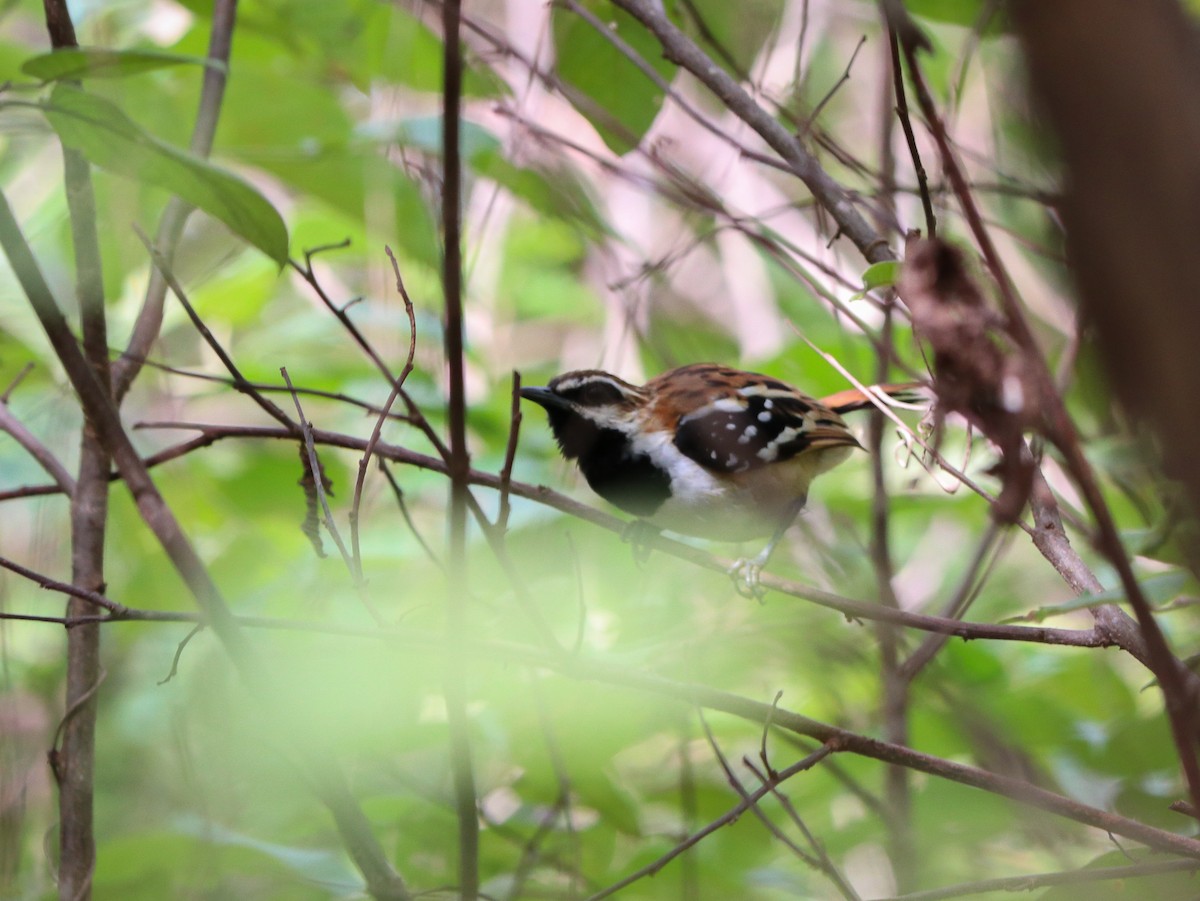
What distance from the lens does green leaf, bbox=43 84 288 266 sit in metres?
1.62

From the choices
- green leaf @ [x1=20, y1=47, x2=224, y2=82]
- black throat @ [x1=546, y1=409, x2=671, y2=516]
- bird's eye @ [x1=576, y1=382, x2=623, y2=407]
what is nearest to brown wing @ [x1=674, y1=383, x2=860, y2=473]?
black throat @ [x1=546, y1=409, x2=671, y2=516]

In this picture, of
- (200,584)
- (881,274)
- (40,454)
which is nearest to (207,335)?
(200,584)

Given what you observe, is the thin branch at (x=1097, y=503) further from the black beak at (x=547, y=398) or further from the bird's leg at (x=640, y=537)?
the black beak at (x=547, y=398)

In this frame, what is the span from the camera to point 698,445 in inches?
149

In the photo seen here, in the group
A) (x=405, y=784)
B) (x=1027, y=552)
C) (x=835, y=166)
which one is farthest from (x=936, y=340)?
(x=1027, y=552)

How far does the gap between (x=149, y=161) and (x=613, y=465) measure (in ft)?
7.54

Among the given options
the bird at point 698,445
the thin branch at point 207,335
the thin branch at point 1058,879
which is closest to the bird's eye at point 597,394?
→ the bird at point 698,445

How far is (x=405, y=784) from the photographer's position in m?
2.65

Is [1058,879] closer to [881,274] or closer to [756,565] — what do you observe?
[881,274]

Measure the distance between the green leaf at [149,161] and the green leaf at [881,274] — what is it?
0.97 m

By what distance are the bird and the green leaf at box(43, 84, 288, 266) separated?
1.85 meters

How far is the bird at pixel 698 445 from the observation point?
374cm

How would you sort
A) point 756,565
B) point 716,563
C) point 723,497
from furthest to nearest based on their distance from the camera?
point 723,497 → point 756,565 → point 716,563

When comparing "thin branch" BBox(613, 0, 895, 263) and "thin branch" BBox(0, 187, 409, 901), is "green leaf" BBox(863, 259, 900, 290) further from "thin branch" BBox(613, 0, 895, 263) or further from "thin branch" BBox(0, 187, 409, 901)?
"thin branch" BBox(0, 187, 409, 901)
